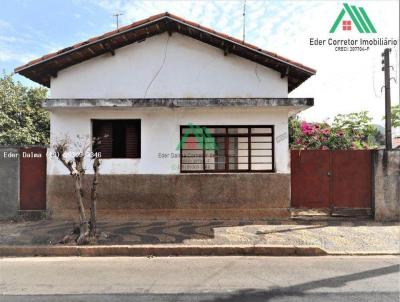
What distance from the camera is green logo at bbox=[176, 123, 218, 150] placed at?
9.25m

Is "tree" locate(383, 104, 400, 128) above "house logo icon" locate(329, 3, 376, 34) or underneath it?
underneath

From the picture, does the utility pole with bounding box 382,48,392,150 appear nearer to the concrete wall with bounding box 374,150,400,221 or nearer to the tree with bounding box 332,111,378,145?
the concrete wall with bounding box 374,150,400,221

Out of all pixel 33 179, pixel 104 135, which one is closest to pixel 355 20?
pixel 104 135

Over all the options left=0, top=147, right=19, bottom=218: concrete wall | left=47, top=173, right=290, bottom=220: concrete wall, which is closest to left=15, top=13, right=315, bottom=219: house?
left=47, top=173, right=290, bottom=220: concrete wall

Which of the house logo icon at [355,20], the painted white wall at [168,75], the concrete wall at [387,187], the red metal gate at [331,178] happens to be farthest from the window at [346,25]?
the concrete wall at [387,187]

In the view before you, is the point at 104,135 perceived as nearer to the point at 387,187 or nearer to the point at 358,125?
the point at 387,187

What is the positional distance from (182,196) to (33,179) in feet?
13.5

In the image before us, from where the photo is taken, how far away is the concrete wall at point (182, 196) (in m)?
9.09

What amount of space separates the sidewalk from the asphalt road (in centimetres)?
55

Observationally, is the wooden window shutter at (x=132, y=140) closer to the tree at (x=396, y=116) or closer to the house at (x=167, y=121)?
the house at (x=167, y=121)

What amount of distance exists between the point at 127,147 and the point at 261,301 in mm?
6131

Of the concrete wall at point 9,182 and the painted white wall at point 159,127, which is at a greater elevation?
the painted white wall at point 159,127

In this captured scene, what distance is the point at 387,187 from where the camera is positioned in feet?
29.7

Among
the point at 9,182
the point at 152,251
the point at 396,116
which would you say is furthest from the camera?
the point at 396,116
